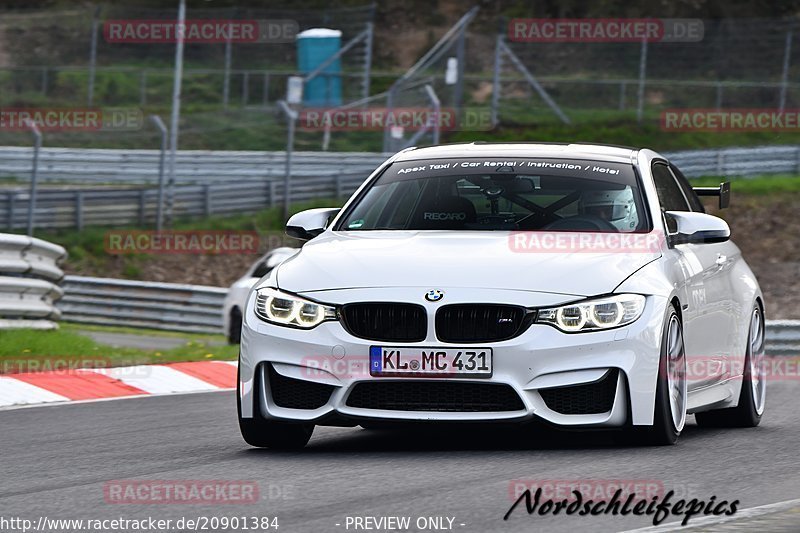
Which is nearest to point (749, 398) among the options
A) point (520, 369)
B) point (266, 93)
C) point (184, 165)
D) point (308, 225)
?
point (520, 369)

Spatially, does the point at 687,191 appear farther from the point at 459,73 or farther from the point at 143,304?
the point at 459,73

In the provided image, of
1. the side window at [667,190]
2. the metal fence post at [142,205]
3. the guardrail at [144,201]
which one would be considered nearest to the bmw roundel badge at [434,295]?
the side window at [667,190]

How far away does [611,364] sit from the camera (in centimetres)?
750

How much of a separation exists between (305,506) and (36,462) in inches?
77.5

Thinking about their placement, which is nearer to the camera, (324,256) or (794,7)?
(324,256)

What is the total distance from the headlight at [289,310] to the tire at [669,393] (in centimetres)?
148

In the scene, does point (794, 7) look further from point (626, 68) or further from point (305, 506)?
point (305, 506)

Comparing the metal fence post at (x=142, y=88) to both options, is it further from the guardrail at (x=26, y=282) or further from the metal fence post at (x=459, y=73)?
the guardrail at (x=26, y=282)

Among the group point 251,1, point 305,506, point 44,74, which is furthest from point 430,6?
point 305,506

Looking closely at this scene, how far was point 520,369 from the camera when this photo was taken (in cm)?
746

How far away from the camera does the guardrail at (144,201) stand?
28828mm

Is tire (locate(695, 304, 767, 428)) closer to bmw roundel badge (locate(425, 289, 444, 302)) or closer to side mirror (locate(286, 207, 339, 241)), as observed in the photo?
side mirror (locate(286, 207, 339, 241))

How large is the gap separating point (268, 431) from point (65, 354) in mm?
6192

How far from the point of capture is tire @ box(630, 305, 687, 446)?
7719 millimetres
